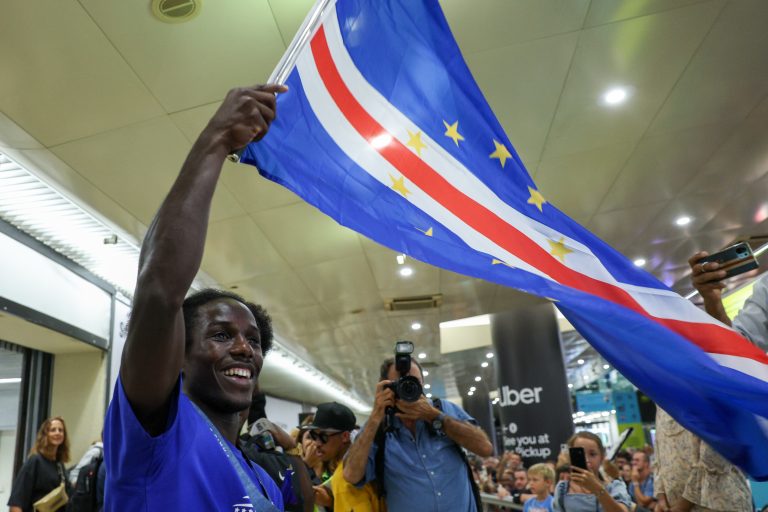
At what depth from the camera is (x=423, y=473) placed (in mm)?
2686

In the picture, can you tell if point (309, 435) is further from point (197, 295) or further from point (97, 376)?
point (97, 376)

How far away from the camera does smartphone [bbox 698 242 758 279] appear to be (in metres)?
1.91

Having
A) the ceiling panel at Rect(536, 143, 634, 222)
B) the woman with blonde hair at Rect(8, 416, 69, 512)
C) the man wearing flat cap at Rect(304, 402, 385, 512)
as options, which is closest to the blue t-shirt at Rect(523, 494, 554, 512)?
the man wearing flat cap at Rect(304, 402, 385, 512)

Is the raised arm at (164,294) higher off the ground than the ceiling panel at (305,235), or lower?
lower

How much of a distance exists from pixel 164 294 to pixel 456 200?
4.18 ft

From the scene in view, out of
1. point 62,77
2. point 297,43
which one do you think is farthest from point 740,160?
point 62,77

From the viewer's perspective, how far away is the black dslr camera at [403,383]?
279cm

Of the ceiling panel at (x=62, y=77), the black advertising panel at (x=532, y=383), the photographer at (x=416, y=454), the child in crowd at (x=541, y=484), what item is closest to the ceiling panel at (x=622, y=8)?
the photographer at (x=416, y=454)

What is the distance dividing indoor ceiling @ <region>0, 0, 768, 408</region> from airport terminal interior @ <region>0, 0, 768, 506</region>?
2 centimetres

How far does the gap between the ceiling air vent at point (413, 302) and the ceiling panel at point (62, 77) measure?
6.57 meters

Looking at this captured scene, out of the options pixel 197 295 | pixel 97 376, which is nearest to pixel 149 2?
pixel 197 295

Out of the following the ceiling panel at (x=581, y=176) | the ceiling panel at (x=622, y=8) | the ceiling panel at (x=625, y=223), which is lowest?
the ceiling panel at (x=625, y=223)

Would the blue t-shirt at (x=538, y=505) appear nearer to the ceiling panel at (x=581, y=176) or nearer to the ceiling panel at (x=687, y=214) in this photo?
the ceiling panel at (x=581, y=176)

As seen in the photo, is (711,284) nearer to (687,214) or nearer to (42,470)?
(42,470)
